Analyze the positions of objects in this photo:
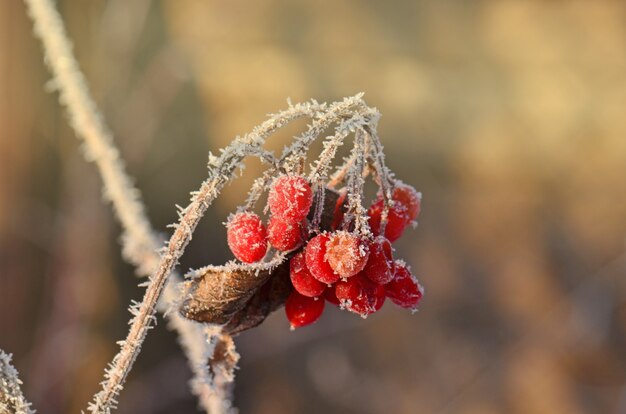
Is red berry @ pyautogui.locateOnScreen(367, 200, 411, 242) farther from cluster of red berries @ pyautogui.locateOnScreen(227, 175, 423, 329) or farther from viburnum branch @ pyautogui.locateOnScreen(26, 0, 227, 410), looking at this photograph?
viburnum branch @ pyautogui.locateOnScreen(26, 0, 227, 410)

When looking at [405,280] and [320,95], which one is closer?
[405,280]

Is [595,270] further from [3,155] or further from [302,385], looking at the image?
[3,155]

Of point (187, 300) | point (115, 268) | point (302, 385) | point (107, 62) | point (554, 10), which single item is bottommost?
point (187, 300)

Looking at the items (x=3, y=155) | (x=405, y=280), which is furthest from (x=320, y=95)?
(x=405, y=280)

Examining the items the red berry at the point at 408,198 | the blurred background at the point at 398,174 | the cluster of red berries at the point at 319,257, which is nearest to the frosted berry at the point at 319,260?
the cluster of red berries at the point at 319,257

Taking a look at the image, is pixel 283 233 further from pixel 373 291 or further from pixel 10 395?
pixel 10 395

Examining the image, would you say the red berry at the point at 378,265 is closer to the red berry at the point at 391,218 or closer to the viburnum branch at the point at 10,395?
the red berry at the point at 391,218

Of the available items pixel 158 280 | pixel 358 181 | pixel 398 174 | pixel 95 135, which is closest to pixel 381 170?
pixel 358 181
